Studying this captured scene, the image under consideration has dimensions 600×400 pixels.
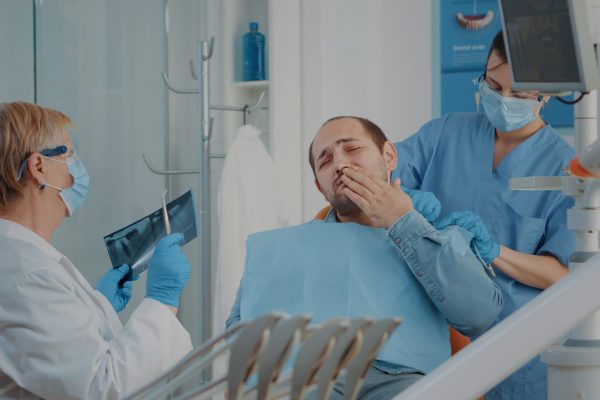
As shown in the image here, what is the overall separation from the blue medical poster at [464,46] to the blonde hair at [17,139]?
2.20 m

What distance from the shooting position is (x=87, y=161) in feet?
9.77

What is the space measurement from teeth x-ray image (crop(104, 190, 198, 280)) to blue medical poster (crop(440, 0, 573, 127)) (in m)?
1.78

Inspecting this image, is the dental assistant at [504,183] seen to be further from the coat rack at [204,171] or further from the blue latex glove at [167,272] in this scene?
the coat rack at [204,171]

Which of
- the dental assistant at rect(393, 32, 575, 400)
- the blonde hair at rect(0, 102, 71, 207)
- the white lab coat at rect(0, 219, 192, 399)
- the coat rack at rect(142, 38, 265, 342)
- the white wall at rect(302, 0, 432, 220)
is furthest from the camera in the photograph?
the white wall at rect(302, 0, 432, 220)

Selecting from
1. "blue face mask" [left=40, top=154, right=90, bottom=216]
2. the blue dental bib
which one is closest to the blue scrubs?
the blue dental bib

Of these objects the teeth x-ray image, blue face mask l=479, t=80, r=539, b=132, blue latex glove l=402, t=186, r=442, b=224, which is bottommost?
the teeth x-ray image

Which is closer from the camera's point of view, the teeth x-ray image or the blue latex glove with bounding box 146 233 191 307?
the blue latex glove with bounding box 146 233 191 307

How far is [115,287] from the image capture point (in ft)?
7.00

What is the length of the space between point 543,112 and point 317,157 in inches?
63.6

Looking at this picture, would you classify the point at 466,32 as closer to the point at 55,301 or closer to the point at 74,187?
the point at 74,187

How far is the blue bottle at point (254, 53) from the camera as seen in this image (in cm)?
347

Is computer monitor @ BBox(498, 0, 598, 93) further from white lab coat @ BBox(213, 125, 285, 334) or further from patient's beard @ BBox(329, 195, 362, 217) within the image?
white lab coat @ BBox(213, 125, 285, 334)

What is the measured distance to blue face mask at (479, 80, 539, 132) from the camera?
6.72 ft

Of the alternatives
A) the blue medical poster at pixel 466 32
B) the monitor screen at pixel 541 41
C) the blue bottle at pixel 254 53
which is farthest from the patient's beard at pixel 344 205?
the blue medical poster at pixel 466 32
